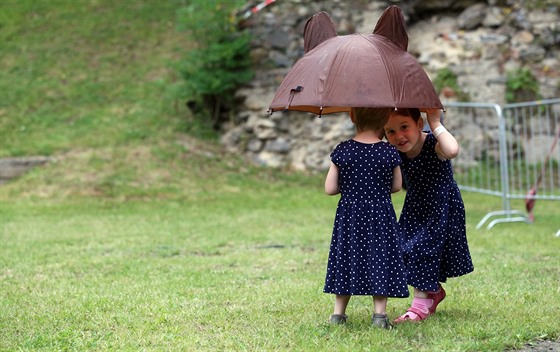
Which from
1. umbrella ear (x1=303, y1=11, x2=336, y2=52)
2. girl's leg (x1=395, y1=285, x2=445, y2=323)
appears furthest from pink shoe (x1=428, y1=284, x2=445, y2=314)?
umbrella ear (x1=303, y1=11, x2=336, y2=52)

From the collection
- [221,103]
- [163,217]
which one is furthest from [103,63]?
[163,217]

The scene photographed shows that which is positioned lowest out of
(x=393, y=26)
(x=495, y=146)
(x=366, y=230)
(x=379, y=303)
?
(x=495, y=146)

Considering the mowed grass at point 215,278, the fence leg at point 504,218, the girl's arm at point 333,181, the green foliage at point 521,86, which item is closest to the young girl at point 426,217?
the mowed grass at point 215,278

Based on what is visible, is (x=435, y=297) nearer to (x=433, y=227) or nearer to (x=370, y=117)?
(x=433, y=227)

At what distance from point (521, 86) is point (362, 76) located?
11.0 meters

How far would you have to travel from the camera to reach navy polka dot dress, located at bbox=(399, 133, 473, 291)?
195 inches

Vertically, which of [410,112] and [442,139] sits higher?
[410,112]

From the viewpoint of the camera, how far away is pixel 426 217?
16.5 feet

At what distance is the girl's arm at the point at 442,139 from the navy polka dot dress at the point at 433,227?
8.2 inches

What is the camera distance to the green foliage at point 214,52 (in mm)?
14031

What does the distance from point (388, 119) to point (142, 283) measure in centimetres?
268

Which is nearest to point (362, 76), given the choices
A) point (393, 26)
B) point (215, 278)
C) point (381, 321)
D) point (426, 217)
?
point (393, 26)

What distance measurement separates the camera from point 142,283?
644 cm

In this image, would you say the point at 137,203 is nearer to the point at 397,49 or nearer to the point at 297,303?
the point at 297,303
